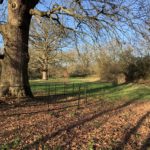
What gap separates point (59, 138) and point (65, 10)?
8103 mm

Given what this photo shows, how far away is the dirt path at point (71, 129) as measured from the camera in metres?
7.52

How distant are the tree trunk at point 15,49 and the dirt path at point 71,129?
2.58 m

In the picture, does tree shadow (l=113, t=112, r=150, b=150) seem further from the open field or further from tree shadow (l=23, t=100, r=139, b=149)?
tree shadow (l=23, t=100, r=139, b=149)

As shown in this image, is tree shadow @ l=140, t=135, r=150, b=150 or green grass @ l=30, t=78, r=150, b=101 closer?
tree shadow @ l=140, t=135, r=150, b=150

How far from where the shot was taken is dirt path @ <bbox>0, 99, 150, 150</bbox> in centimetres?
752

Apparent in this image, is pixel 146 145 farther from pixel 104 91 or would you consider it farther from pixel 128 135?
pixel 104 91

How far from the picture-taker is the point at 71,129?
351 inches

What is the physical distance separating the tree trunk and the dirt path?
2.58 m

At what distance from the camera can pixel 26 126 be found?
886cm

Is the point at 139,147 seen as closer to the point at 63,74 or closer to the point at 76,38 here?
the point at 76,38

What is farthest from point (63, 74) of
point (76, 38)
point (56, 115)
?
point (56, 115)

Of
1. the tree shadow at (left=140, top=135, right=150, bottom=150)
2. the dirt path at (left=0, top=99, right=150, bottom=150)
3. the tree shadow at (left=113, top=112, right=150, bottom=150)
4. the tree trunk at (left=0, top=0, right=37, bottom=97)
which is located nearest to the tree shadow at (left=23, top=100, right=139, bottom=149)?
the dirt path at (left=0, top=99, right=150, bottom=150)

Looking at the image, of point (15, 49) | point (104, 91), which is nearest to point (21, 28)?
point (15, 49)

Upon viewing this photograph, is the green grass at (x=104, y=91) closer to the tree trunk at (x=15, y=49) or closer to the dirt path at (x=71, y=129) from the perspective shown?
the tree trunk at (x=15, y=49)
